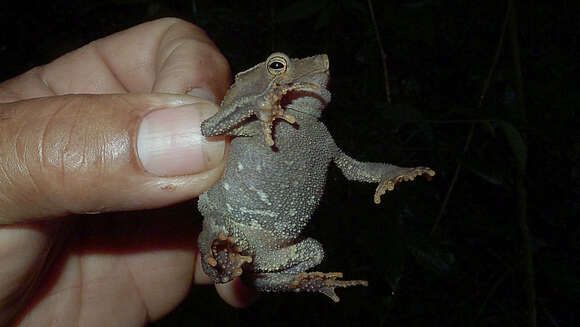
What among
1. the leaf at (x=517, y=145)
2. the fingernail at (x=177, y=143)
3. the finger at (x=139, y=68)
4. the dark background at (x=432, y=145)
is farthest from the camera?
the dark background at (x=432, y=145)

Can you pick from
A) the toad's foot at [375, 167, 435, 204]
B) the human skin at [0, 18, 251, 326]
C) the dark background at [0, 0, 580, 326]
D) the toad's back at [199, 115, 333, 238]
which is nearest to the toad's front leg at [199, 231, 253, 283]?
the toad's back at [199, 115, 333, 238]

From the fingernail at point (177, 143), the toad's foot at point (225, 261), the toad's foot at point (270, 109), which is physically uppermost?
the toad's foot at point (270, 109)

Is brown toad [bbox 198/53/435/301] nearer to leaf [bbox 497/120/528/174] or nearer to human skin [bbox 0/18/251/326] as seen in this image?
human skin [bbox 0/18/251/326]

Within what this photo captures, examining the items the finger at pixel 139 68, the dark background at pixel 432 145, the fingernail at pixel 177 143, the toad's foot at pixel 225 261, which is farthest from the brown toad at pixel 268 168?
the dark background at pixel 432 145

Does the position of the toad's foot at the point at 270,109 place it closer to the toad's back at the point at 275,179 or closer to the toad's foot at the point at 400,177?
the toad's back at the point at 275,179

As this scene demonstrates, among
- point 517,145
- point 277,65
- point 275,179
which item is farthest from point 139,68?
point 517,145
